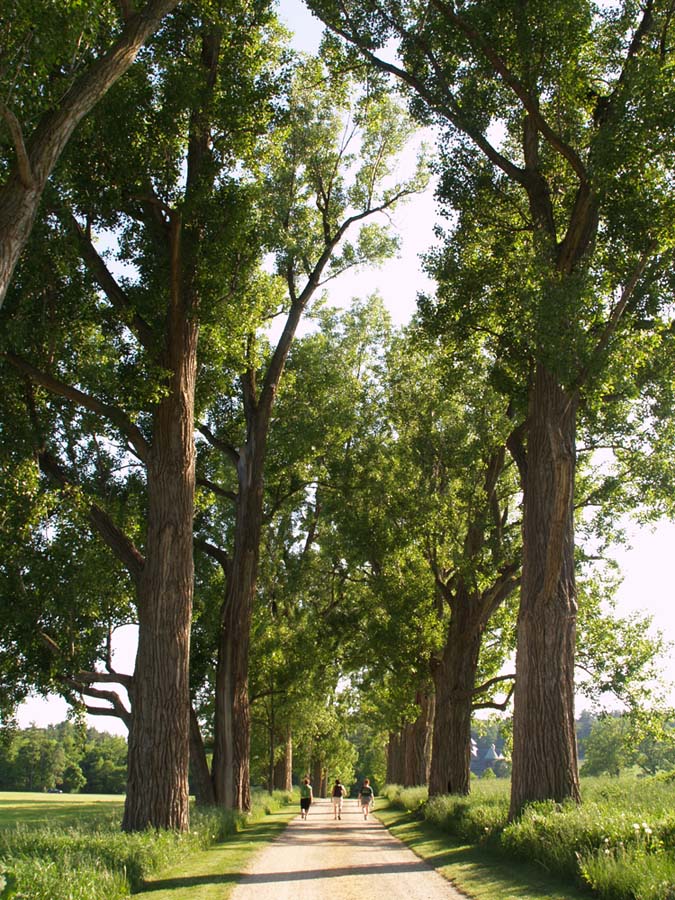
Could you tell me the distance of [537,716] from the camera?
13.0 meters

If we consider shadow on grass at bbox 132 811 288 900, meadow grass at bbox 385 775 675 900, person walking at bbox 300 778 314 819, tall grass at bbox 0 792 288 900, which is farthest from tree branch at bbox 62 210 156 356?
person walking at bbox 300 778 314 819

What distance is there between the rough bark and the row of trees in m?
0.38

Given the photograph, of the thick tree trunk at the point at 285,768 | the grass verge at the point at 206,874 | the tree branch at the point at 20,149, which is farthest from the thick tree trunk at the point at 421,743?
the tree branch at the point at 20,149

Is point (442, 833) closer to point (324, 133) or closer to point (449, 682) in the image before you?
point (449, 682)

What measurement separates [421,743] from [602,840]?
2729 centimetres

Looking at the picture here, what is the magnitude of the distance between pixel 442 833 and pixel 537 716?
23.0 ft

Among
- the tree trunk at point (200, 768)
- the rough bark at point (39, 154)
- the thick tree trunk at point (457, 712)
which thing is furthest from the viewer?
the thick tree trunk at point (457, 712)

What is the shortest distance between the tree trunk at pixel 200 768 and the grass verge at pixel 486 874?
20.0 ft

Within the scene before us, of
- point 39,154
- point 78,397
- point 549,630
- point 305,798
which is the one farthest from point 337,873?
point 305,798

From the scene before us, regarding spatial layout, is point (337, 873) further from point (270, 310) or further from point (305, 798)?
point (305, 798)

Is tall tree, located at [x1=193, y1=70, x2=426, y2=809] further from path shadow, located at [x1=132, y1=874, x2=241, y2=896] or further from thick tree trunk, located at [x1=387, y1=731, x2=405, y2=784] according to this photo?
thick tree trunk, located at [x1=387, y1=731, x2=405, y2=784]

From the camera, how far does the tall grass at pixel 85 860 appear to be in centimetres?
712

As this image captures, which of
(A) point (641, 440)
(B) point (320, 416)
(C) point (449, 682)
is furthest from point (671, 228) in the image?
(C) point (449, 682)

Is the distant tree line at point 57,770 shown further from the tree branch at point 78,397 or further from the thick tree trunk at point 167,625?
the tree branch at point 78,397
